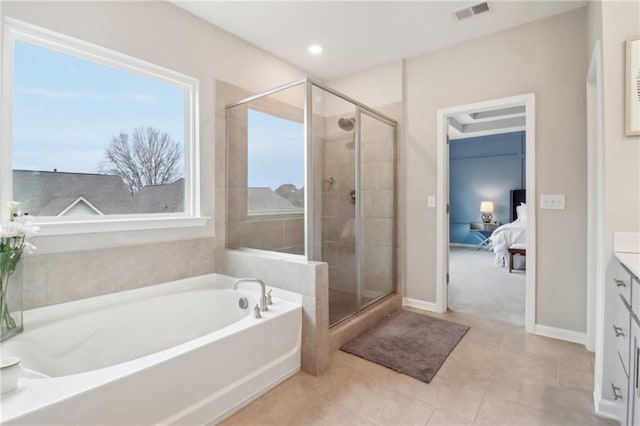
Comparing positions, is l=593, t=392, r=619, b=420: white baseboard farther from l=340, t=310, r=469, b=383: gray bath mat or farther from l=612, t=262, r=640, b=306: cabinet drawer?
l=340, t=310, r=469, b=383: gray bath mat

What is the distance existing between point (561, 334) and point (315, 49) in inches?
132

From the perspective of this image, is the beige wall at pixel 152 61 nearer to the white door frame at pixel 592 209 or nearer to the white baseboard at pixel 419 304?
the white baseboard at pixel 419 304

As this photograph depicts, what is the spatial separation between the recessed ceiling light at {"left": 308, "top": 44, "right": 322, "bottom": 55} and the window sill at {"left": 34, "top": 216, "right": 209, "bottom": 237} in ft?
6.38

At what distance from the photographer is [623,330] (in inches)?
54.4

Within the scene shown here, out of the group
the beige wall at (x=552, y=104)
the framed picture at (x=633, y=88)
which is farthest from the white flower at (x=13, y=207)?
the beige wall at (x=552, y=104)

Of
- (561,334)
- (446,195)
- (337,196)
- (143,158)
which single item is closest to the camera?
(143,158)

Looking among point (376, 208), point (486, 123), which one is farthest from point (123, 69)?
point (486, 123)

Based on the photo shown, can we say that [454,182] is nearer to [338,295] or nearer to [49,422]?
[338,295]

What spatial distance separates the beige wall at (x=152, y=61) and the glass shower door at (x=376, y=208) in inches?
49.1

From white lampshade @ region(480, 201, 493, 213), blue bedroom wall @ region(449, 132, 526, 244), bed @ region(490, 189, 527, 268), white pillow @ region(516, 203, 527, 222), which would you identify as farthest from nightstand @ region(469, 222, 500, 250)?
bed @ region(490, 189, 527, 268)

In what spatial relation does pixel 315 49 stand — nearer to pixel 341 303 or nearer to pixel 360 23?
pixel 360 23

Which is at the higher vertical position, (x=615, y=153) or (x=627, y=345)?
(x=615, y=153)

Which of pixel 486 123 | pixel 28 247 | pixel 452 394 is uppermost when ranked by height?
pixel 486 123

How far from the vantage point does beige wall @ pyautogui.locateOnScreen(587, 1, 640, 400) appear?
150cm
